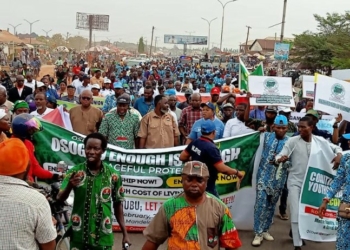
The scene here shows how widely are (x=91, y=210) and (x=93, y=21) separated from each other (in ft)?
286

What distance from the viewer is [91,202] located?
3.55 m

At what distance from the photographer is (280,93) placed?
25.4 ft

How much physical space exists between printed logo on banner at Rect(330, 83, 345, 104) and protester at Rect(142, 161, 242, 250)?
3706 mm

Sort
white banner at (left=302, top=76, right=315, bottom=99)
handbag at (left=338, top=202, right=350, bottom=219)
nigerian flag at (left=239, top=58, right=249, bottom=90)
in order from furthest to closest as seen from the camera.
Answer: nigerian flag at (left=239, top=58, right=249, bottom=90) < white banner at (left=302, top=76, right=315, bottom=99) < handbag at (left=338, top=202, right=350, bottom=219)

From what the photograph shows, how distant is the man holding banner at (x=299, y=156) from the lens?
17.5ft

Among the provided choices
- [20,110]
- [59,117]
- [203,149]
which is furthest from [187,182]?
[59,117]

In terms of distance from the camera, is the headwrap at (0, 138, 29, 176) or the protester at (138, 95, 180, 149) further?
the protester at (138, 95, 180, 149)

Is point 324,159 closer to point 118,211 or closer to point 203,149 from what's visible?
point 203,149

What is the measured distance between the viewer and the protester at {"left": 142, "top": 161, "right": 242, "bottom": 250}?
2.82 m

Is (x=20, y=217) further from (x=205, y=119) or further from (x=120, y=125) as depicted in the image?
(x=205, y=119)

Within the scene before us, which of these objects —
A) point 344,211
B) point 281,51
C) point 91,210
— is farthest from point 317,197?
point 281,51

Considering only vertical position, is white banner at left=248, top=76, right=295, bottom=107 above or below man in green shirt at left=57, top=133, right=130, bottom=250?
above

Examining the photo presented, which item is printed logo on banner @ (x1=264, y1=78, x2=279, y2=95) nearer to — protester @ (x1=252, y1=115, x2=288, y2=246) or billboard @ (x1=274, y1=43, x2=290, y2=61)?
protester @ (x1=252, y1=115, x2=288, y2=246)

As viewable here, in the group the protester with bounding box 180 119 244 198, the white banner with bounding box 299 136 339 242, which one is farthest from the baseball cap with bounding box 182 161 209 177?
the white banner with bounding box 299 136 339 242
